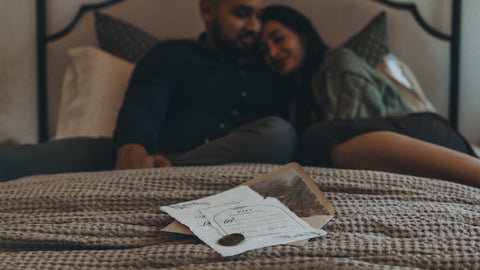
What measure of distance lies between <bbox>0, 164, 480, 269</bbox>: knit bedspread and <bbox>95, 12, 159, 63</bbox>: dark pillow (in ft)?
3.26

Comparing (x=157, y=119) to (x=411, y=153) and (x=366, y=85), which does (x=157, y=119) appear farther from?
(x=411, y=153)

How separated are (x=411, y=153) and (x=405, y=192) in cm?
25

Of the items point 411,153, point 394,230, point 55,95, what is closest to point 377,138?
point 411,153

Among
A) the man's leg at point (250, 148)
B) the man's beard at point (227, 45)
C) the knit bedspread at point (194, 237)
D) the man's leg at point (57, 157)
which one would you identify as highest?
the man's beard at point (227, 45)

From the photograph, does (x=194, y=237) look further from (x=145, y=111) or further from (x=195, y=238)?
(x=145, y=111)

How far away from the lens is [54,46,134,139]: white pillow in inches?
66.0

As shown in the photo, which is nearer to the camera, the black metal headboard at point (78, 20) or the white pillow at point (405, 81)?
the white pillow at point (405, 81)

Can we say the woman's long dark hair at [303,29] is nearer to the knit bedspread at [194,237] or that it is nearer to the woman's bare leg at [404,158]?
the woman's bare leg at [404,158]

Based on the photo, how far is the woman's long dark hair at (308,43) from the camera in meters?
Answer: 1.71

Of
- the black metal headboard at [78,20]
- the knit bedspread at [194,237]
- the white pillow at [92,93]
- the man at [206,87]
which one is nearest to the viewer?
the knit bedspread at [194,237]

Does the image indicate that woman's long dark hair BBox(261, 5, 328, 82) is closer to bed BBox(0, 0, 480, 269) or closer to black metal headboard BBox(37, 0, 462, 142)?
black metal headboard BBox(37, 0, 462, 142)

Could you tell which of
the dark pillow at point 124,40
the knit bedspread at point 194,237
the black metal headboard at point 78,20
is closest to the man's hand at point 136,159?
the knit bedspread at point 194,237

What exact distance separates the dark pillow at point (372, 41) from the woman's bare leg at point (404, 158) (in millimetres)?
704

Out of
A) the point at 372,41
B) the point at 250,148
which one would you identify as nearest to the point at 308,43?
the point at 372,41
